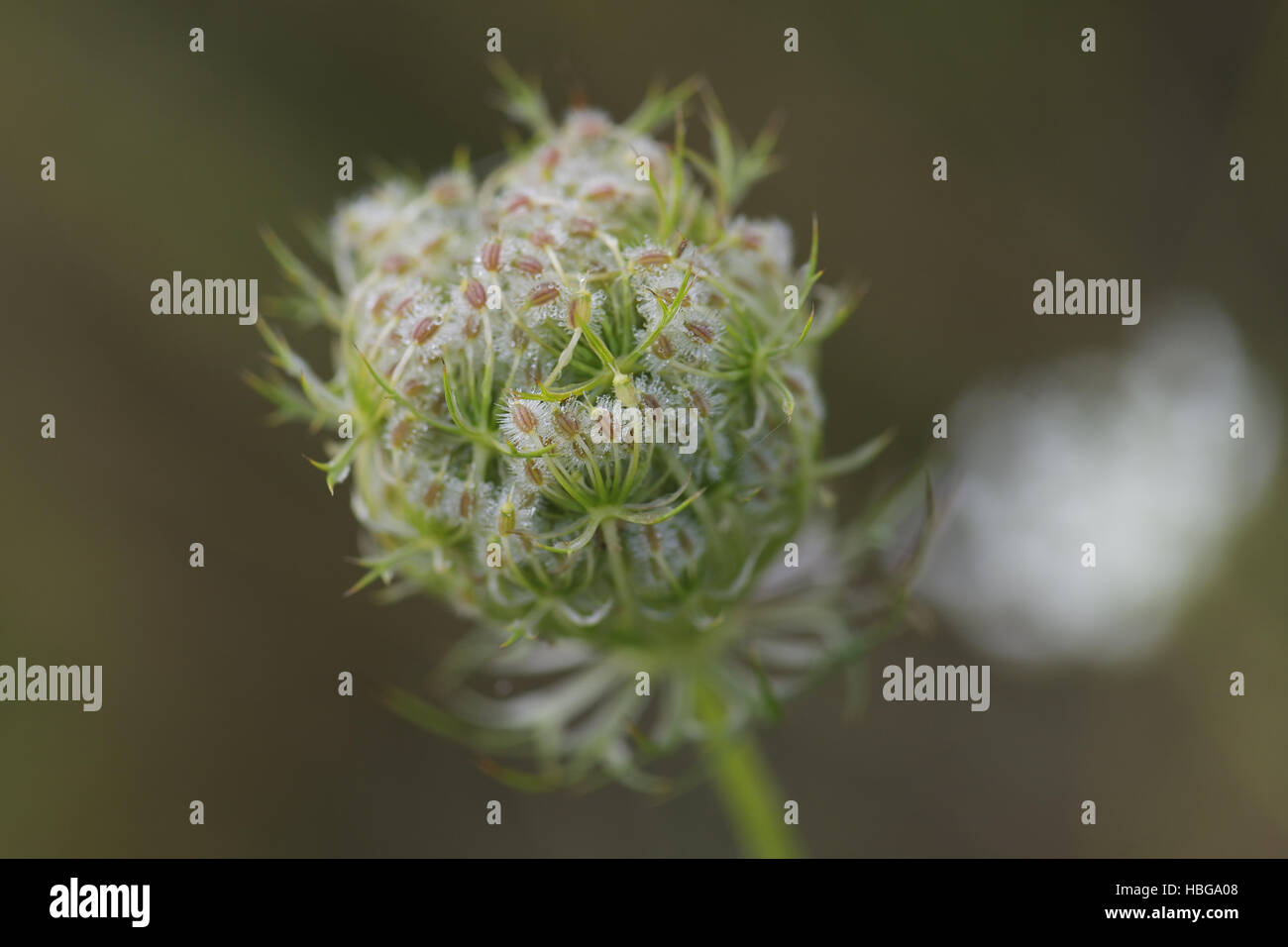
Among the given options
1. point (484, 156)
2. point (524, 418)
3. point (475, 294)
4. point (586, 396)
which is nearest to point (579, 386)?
point (586, 396)

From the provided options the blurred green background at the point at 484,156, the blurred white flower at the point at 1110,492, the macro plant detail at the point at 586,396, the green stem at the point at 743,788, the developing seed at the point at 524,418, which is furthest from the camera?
the blurred green background at the point at 484,156

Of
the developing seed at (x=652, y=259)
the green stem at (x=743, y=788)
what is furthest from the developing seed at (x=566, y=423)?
the green stem at (x=743, y=788)

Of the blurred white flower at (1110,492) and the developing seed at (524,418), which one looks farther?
the blurred white flower at (1110,492)

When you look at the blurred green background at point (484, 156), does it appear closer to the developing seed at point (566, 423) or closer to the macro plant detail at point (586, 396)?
the macro plant detail at point (586, 396)

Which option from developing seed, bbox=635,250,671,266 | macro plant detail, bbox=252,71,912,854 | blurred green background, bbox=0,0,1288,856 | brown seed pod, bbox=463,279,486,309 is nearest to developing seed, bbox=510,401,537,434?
macro plant detail, bbox=252,71,912,854

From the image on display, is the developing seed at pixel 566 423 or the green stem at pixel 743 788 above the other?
the developing seed at pixel 566 423
